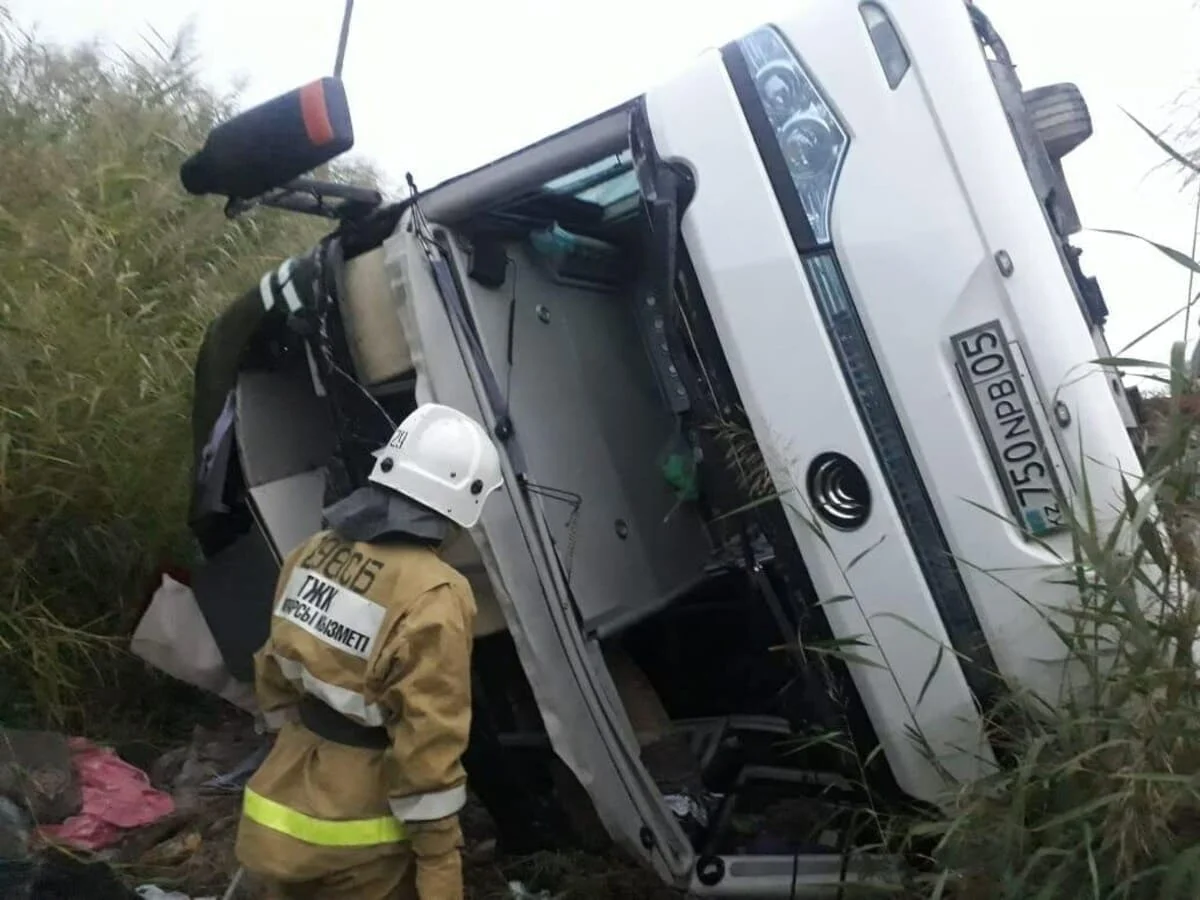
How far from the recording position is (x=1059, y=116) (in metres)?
2.48

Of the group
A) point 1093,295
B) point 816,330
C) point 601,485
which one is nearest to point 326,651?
point 601,485

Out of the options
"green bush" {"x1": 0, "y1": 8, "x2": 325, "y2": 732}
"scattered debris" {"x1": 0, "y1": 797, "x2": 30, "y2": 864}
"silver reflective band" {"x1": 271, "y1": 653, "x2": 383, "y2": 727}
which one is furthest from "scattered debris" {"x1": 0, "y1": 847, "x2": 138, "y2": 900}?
"green bush" {"x1": 0, "y1": 8, "x2": 325, "y2": 732}

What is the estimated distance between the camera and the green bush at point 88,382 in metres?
3.29

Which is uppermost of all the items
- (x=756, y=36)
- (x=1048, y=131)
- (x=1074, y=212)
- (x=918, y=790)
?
(x=756, y=36)

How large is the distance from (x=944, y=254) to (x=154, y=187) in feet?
10.7

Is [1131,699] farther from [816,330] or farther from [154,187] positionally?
[154,187]

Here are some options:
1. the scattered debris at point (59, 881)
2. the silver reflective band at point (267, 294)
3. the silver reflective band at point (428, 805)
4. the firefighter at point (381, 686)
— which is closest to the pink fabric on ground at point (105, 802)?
the scattered debris at point (59, 881)

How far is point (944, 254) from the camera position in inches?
82.1

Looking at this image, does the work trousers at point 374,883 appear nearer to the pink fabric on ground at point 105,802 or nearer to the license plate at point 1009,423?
the pink fabric on ground at point 105,802

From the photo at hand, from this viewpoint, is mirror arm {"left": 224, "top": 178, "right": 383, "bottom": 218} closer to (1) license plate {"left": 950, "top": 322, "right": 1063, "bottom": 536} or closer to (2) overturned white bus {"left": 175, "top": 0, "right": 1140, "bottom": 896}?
(2) overturned white bus {"left": 175, "top": 0, "right": 1140, "bottom": 896}

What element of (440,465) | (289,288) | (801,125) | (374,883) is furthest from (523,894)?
(801,125)

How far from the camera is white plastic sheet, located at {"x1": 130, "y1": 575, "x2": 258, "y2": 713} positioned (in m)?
3.25

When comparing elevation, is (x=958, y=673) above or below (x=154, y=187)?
below

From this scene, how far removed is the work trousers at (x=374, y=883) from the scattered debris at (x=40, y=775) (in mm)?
883
